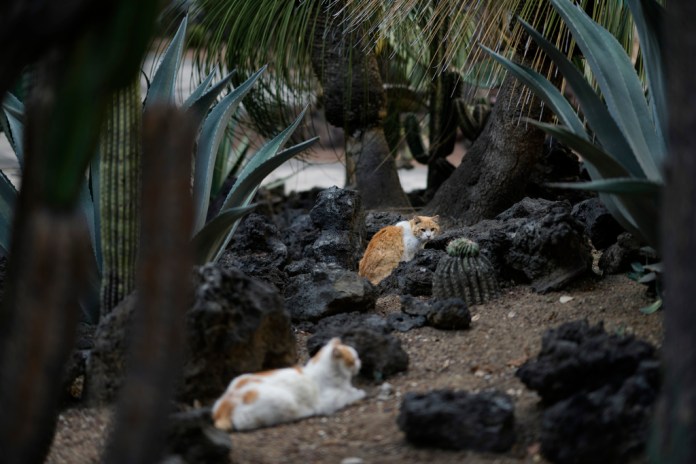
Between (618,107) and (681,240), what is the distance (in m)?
1.60

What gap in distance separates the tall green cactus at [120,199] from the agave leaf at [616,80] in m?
1.53

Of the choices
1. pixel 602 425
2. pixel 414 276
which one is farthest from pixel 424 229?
pixel 602 425

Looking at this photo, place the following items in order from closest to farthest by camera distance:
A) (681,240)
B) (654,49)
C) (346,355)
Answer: (681,240) → (346,355) → (654,49)

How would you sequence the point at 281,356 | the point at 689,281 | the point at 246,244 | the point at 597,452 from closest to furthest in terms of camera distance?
the point at 689,281
the point at 597,452
the point at 281,356
the point at 246,244

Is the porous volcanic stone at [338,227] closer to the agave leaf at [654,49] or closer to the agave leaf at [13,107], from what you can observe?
the agave leaf at [13,107]

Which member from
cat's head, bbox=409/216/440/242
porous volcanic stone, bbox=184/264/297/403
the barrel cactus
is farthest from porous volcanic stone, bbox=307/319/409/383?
cat's head, bbox=409/216/440/242

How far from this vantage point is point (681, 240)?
161 centimetres

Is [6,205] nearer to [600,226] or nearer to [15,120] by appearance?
[15,120]

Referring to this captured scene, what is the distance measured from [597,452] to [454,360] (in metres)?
0.95

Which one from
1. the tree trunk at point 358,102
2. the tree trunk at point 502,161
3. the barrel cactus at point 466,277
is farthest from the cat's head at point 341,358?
the tree trunk at point 358,102

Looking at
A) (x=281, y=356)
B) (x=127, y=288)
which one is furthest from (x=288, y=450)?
(x=127, y=288)

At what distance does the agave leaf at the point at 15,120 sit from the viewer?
330 centimetres

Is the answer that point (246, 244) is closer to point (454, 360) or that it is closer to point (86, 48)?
point (454, 360)

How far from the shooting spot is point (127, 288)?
10.3 ft
